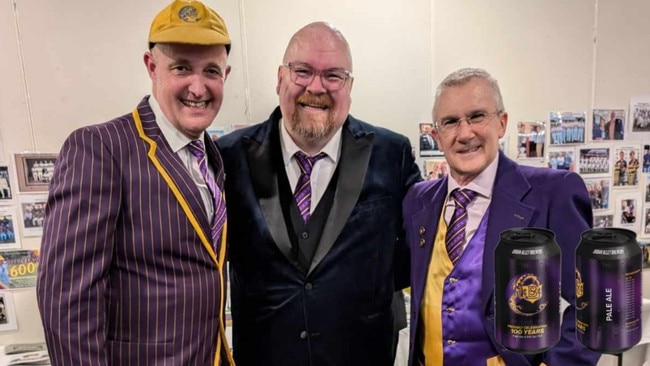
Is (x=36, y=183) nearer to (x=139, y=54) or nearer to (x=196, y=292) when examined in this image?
(x=139, y=54)

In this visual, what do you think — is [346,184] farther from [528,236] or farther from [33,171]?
[33,171]

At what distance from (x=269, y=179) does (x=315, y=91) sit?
1.14ft

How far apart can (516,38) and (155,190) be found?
86.9 inches

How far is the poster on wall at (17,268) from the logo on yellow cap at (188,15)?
152cm

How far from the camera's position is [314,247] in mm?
1469

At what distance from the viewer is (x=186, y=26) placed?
1190mm

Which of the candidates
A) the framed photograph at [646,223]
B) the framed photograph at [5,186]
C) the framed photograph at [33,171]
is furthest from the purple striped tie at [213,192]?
the framed photograph at [646,223]

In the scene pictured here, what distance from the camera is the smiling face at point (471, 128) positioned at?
128 cm

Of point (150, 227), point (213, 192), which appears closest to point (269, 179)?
point (213, 192)

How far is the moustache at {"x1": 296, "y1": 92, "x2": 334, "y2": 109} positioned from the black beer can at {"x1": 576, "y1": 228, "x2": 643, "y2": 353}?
949 millimetres

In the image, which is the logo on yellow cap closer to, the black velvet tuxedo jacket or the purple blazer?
the black velvet tuxedo jacket


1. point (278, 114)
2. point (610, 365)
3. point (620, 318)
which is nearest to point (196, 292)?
point (278, 114)

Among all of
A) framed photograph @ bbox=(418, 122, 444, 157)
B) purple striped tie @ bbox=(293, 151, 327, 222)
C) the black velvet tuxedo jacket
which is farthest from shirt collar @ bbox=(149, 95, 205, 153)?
framed photograph @ bbox=(418, 122, 444, 157)

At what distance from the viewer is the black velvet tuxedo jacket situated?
1469 millimetres
